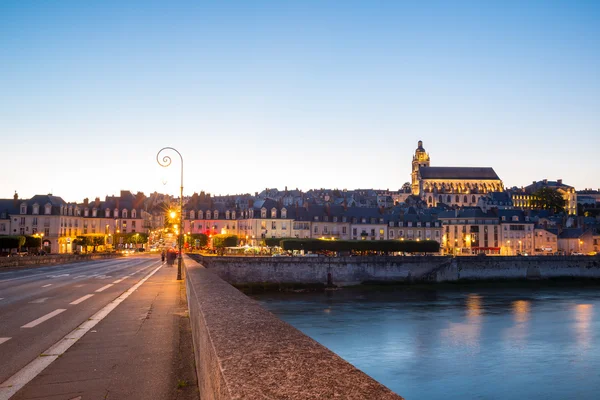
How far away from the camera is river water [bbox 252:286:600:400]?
2625 cm

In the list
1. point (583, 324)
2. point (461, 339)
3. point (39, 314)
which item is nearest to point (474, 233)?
point (583, 324)

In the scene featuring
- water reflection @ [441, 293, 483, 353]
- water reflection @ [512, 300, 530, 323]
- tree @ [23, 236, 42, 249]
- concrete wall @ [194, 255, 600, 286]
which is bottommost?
water reflection @ [512, 300, 530, 323]

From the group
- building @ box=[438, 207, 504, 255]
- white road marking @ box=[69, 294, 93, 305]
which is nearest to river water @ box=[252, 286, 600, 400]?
white road marking @ box=[69, 294, 93, 305]

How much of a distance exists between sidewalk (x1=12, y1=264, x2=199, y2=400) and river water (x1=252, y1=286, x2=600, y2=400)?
14.9 metres

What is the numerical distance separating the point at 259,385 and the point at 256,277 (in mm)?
62135

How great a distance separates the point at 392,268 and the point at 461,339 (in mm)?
36716

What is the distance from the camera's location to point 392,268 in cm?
7381

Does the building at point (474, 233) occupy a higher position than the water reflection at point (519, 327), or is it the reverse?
the building at point (474, 233)

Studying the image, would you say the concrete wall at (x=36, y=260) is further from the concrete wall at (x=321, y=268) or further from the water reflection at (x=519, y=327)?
the water reflection at (x=519, y=327)

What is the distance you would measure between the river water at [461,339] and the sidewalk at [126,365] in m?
14.9

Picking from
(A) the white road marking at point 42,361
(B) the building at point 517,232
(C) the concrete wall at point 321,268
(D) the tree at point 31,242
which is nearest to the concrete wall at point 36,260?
(D) the tree at point 31,242

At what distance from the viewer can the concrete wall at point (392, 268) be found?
64188 millimetres

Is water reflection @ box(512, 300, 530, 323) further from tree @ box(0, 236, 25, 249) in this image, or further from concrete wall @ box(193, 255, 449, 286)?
tree @ box(0, 236, 25, 249)

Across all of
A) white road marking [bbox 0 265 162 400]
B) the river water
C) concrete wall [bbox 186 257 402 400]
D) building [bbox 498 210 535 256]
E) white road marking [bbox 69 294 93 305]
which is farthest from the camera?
building [bbox 498 210 535 256]
